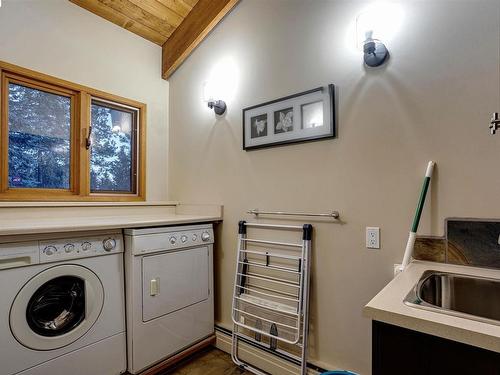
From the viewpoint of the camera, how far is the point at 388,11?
1.52 m

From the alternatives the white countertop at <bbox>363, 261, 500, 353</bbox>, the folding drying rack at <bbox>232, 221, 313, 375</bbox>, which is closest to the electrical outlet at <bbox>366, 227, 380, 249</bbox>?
the folding drying rack at <bbox>232, 221, 313, 375</bbox>

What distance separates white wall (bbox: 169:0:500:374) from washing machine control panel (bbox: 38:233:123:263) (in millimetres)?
866

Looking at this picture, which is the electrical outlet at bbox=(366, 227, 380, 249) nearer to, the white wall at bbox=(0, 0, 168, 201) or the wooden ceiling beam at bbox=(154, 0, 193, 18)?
the white wall at bbox=(0, 0, 168, 201)

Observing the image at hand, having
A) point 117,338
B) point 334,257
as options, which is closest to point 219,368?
point 117,338

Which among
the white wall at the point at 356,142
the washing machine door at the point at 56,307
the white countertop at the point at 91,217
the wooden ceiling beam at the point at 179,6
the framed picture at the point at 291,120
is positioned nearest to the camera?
the white wall at the point at 356,142

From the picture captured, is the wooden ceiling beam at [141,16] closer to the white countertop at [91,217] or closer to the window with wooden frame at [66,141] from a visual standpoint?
the window with wooden frame at [66,141]

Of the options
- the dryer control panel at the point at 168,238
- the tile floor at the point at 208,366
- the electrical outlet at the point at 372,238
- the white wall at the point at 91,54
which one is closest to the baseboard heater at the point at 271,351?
the tile floor at the point at 208,366

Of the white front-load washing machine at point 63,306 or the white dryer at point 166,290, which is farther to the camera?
the white dryer at point 166,290

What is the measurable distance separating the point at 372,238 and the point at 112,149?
2.26 metres

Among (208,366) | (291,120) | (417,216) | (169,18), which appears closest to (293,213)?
(291,120)

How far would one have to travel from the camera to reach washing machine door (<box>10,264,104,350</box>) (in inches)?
55.2

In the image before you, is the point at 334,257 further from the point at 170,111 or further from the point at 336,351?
the point at 170,111

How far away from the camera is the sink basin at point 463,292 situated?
42.6 inches

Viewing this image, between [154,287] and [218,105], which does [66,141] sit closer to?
[218,105]
